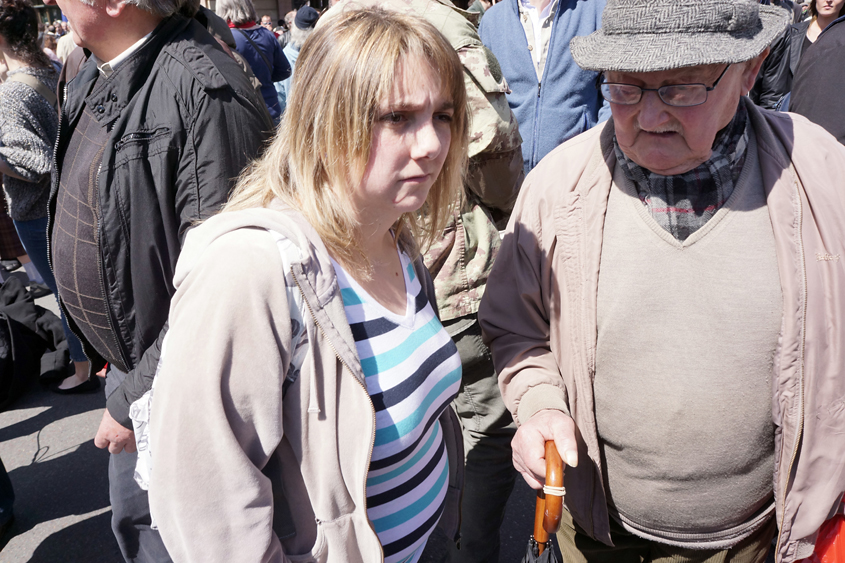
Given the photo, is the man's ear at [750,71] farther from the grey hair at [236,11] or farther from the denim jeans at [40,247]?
the grey hair at [236,11]

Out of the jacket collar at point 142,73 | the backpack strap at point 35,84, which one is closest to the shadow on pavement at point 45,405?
the backpack strap at point 35,84

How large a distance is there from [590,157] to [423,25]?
56 centimetres

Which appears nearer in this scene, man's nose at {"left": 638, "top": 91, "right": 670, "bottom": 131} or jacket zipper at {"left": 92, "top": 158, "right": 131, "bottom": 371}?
man's nose at {"left": 638, "top": 91, "right": 670, "bottom": 131}

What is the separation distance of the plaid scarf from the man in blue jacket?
5.17ft

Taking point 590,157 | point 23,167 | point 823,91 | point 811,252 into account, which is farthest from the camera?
point 23,167

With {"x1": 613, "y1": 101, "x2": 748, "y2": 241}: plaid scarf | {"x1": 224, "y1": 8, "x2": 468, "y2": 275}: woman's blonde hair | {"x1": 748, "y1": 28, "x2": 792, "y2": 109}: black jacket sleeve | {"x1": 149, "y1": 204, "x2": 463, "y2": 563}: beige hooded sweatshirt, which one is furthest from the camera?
{"x1": 748, "y1": 28, "x2": 792, "y2": 109}: black jacket sleeve

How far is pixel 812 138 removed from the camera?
4.63 feet

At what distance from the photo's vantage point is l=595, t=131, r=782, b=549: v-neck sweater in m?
1.32

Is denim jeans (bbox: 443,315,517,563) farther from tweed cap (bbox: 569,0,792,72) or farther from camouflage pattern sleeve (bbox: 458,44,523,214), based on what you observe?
tweed cap (bbox: 569,0,792,72)

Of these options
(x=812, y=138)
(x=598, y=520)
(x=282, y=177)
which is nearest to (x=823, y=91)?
(x=812, y=138)

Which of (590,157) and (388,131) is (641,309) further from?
(388,131)

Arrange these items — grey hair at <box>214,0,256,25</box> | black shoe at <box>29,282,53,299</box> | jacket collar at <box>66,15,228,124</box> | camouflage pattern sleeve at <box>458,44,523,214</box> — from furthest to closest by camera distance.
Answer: grey hair at <box>214,0,256,25</box>, black shoe at <box>29,282,53,299</box>, camouflage pattern sleeve at <box>458,44,523,214</box>, jacket collar at <box>66,15,228,124</box>

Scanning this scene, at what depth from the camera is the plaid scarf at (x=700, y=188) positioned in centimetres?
139

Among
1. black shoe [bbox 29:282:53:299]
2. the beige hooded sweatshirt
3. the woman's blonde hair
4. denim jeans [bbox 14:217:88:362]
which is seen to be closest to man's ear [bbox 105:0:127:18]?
the woman's blonde hair
